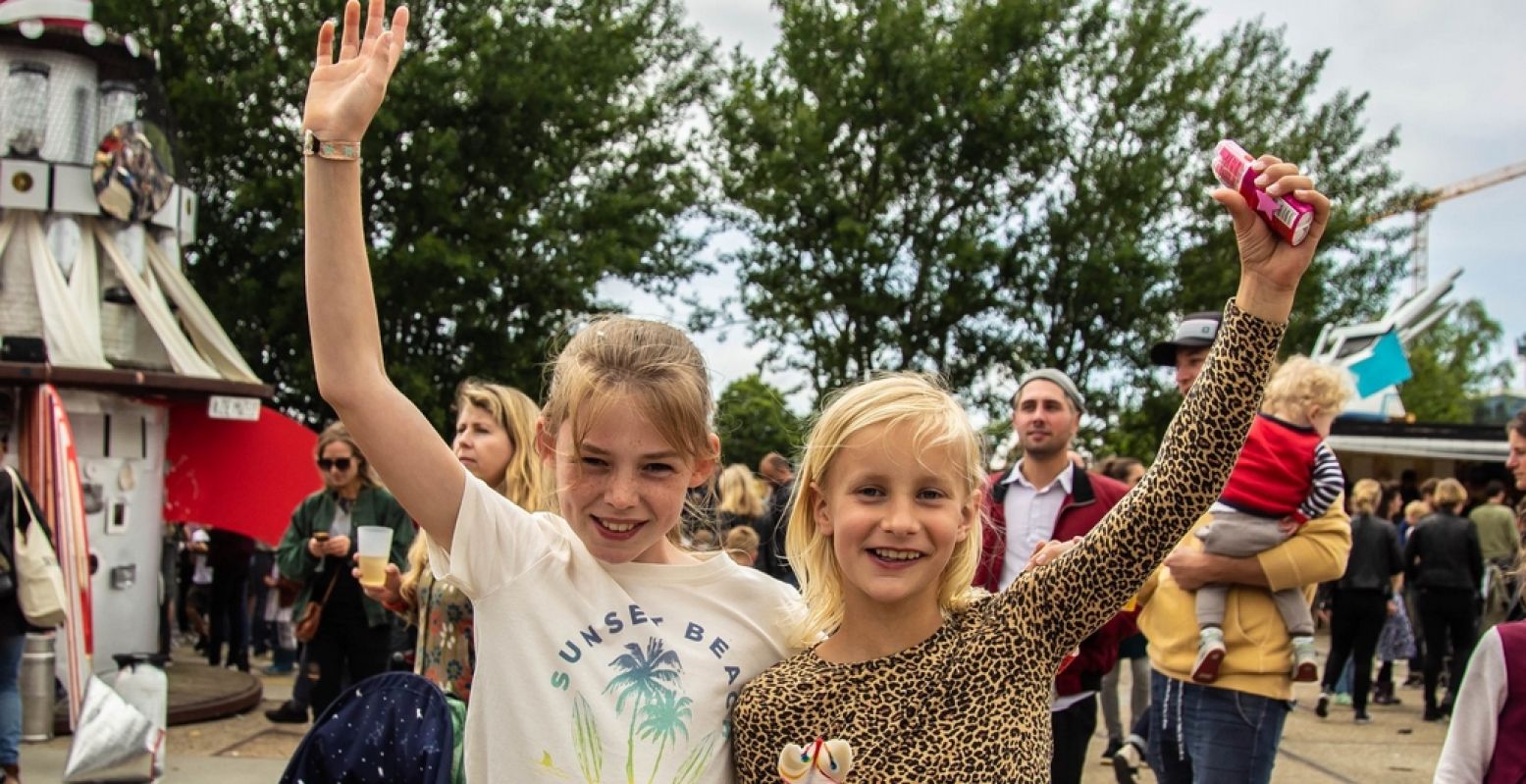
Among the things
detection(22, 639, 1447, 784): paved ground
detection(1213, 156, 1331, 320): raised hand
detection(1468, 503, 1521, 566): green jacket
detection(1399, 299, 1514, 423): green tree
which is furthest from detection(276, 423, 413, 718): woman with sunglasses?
detection(1399, 299, 1514, 423): green tree

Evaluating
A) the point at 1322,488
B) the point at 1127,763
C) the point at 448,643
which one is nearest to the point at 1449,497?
the point at 1127,763

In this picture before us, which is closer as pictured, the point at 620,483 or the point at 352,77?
the point at 352,77

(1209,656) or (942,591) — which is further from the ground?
(942,591)

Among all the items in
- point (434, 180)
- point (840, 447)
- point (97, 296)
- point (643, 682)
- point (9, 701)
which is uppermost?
point (434, 180)

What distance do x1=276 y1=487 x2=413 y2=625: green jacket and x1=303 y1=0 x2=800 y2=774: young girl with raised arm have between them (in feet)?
15.3

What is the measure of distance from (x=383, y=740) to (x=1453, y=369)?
6923 centimetres

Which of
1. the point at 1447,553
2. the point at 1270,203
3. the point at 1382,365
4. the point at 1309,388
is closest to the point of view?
the point at 1270,203

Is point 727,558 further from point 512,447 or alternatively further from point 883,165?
point 883,165

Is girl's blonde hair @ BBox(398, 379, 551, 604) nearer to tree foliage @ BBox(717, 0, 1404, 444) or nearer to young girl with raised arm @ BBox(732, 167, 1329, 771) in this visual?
young girl with raised arm @ BBox(732, 167, 1329, 771)

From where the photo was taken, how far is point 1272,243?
1.98 metres

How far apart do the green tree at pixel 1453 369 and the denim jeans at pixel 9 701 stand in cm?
4533

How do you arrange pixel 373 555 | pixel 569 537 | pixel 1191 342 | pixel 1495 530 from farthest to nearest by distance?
pixel 1495 530
pixel 373 555
pixel 1191 342
pixel 569 537

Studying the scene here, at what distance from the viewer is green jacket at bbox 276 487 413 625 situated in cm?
685

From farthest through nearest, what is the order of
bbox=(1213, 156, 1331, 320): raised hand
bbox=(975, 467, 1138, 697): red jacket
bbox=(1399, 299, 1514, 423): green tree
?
bbox=(1399, 299, 1514, 423): green tree
bbox=(975, 467, 1138, 697): red jacket
bbox=(1213, 156, 1331, 320): raised hand
